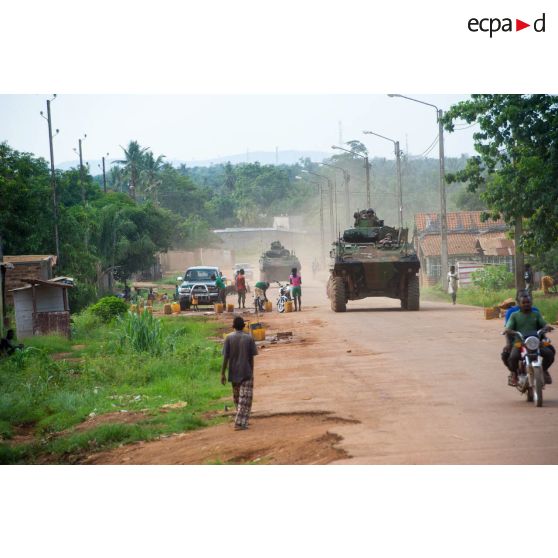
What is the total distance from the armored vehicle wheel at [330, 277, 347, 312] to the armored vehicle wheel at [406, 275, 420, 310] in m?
1.85

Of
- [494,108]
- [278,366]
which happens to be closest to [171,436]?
[278,366]

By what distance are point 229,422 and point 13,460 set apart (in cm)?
284

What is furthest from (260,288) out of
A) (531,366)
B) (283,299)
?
(531,366)

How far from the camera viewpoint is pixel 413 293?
31.0 metres

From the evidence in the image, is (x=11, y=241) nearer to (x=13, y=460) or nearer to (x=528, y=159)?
(x=528, y=159)

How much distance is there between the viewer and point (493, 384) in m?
15.4

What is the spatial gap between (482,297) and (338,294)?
30.9ft

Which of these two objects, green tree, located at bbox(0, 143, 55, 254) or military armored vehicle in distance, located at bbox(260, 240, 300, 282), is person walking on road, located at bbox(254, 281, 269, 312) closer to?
green tree, located at bbox(0, 143, 55, 254)

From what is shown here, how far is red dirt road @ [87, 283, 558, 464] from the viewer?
11.3 meters

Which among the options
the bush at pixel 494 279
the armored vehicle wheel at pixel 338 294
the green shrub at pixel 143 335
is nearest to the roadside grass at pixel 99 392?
the green shrub at pixel 143 335

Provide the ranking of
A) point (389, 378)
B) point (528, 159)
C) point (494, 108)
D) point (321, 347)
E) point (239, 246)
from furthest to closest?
point (239, 246) < point (494, 108) < point (528, 159) < point (321, 347) < point (389, 378)

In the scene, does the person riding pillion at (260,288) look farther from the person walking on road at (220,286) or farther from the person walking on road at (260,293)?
the person walking on road at (220,286)

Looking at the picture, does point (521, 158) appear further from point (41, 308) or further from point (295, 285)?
point (41, 308)

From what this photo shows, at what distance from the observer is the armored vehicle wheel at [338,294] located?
30761 millimetres
